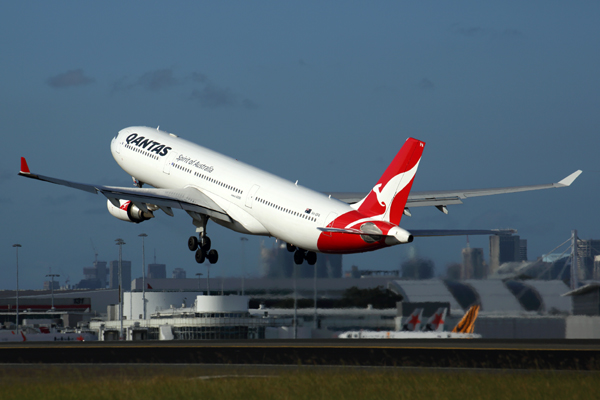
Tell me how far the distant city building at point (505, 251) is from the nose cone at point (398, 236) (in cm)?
2926

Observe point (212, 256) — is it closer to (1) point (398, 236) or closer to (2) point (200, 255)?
(2) point (200, 255)

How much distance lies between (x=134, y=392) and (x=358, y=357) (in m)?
17.3

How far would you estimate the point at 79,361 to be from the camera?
40969 millimetres

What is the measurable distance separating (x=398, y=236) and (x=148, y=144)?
23908mm

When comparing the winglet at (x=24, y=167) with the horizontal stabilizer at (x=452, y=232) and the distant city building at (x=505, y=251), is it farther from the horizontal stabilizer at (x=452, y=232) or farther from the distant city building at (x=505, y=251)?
the distant city building at (x=505, y=251)

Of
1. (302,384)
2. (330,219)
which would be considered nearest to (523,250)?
(330,219)

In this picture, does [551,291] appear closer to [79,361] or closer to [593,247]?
[593,247]

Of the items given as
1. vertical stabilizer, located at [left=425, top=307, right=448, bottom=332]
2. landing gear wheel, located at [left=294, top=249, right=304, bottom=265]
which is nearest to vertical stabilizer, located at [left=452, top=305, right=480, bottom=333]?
vertical stabilizer, located at [left=425, top=307, right=448, bottom=332]

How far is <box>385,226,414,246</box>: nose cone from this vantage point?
40.3 meters

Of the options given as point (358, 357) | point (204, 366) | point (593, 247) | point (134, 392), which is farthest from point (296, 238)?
point (593, 247)

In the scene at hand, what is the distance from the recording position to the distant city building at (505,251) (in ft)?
227

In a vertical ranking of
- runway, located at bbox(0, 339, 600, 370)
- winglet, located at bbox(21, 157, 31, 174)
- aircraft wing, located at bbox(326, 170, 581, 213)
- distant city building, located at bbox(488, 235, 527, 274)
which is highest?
winglet, located at bbox(21, 157, 31, 174)

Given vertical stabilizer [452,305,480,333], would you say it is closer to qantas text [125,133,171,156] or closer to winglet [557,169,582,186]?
winglet [557,169,582,186]

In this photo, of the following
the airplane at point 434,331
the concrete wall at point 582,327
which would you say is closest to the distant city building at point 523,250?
the airplane at point 434,331
